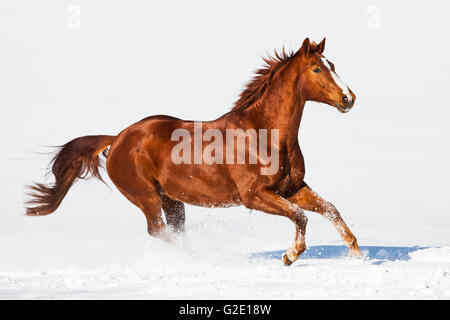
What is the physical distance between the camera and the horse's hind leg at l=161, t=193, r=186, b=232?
8016 mm

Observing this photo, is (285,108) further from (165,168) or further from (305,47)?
(165,168)

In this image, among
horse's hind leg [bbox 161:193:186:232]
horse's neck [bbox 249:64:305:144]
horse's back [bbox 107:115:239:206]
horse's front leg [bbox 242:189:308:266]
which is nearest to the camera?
horse's front leg [bbox 242:189:308:266]

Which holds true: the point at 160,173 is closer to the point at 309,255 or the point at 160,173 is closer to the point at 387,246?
the point at 309,255

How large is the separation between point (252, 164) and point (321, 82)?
0.99 metres

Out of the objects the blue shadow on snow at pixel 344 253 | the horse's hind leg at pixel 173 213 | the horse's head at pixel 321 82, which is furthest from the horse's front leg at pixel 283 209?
the horse's hind leg at pixel 173 213

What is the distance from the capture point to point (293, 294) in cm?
567

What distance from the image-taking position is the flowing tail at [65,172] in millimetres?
8234

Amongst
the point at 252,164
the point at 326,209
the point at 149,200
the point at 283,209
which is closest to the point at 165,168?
the point at 149,200

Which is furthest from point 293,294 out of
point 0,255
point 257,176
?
point 0,255

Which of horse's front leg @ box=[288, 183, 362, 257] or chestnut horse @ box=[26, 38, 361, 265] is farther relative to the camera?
horse's front leg @ box=[288, 183, 362, 257]

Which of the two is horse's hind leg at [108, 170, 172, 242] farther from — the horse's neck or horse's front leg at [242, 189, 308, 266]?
the horse's neck

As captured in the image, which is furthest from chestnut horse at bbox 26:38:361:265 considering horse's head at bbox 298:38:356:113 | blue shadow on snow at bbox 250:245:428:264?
blue shadow on snow at bbox 250:245:428:264

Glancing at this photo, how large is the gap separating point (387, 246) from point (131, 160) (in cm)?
301

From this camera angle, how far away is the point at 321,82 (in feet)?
22.6
